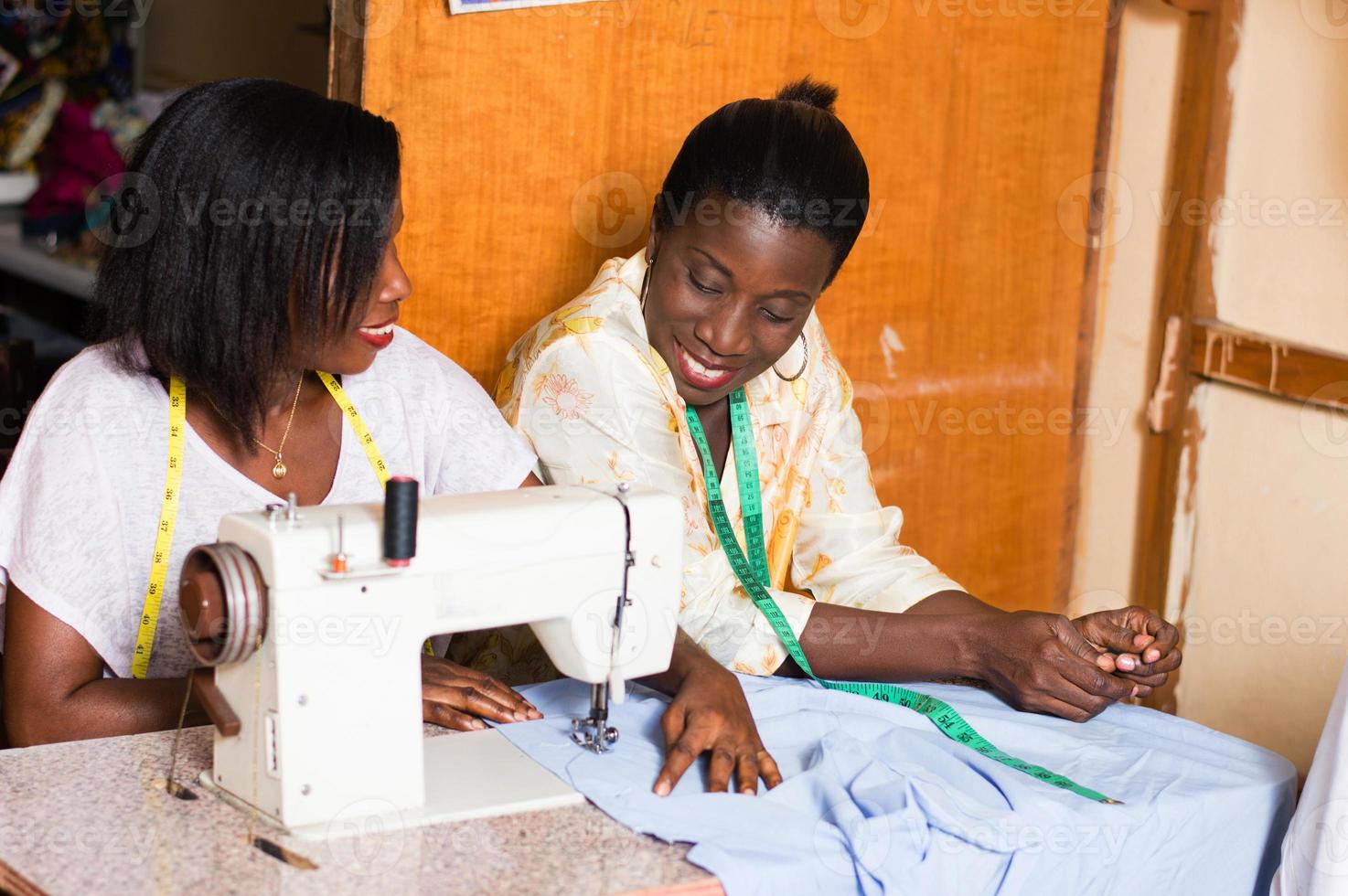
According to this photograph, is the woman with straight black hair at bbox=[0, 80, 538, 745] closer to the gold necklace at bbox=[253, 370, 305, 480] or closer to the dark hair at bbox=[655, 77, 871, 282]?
the gold necklace at bbox=[253, 370, 305, 480]

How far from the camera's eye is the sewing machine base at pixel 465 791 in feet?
4.83

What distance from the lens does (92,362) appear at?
1872 mm

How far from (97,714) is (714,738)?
2.43 ft

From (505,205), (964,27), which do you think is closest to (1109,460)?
(964,27)

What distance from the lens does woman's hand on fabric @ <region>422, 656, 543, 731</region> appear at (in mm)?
1754

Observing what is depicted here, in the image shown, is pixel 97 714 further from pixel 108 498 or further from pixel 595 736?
pixel 595 736

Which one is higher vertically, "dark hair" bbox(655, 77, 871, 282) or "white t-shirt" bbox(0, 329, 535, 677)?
"dark hair" bbox(655, 77, 871, 282)

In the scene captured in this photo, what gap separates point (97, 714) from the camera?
1746 millimetres

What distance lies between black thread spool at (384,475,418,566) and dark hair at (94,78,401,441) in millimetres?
471

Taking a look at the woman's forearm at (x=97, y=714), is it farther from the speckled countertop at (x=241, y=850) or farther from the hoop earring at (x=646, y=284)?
the hoop earring at (x=646, y=284)

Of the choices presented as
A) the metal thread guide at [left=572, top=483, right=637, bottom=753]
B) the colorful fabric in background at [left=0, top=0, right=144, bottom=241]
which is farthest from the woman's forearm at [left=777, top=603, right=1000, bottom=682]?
the colorful fabric in background at [left=0, top=0, right=144, bottom=241]

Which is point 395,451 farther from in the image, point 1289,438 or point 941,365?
point 1289,438

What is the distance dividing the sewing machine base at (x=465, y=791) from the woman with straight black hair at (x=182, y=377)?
0.31ft

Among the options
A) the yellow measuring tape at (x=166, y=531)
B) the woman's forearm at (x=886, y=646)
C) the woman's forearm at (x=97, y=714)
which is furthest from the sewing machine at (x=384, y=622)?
the woman's forearm at (x=886, y=646)
